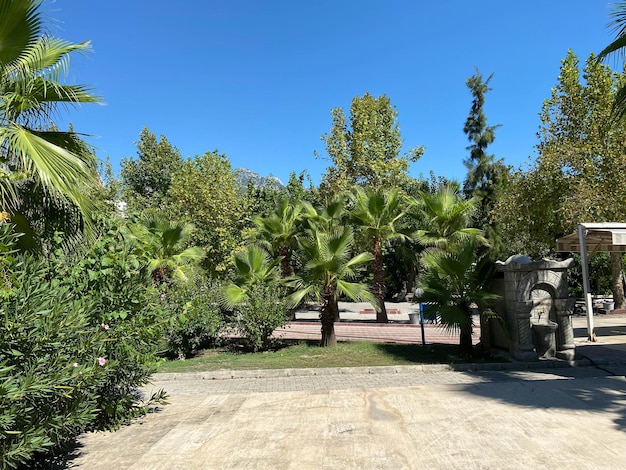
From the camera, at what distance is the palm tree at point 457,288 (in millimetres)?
9477

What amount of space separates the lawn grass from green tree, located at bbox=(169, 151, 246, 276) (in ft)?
33.7

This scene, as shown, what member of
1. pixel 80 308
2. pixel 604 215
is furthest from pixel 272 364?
pixel 604 215

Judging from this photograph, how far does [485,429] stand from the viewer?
5.23m

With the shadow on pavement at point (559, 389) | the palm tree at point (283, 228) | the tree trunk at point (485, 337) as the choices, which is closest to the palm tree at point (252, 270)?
the palm tree at point (283, 228)

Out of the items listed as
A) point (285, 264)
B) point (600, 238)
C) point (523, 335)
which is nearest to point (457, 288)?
point (523, 335)

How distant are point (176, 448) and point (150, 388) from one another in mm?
3602

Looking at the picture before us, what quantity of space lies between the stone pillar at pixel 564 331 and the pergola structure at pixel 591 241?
8.35ft

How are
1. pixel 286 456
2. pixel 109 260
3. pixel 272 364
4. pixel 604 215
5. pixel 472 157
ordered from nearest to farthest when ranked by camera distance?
pixel 286 456
pixel 109 260
pixel 272 364
pixel 604 215
pixel 472 157

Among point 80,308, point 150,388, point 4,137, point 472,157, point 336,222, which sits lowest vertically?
point 150,388

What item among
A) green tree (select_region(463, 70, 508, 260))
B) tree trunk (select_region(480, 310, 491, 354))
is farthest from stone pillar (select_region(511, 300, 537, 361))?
green tree (select_region(463, 70, 508, 260))

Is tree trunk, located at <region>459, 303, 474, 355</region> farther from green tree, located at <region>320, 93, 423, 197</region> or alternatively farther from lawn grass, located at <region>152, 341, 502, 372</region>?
green tree, located at <region>320, 93, 423, 197</region>

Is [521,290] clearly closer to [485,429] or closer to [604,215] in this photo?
[485,429]

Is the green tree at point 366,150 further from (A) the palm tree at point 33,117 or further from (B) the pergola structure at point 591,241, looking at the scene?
(A) the palm tree at point 33,117

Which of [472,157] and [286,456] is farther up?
[472,157]
